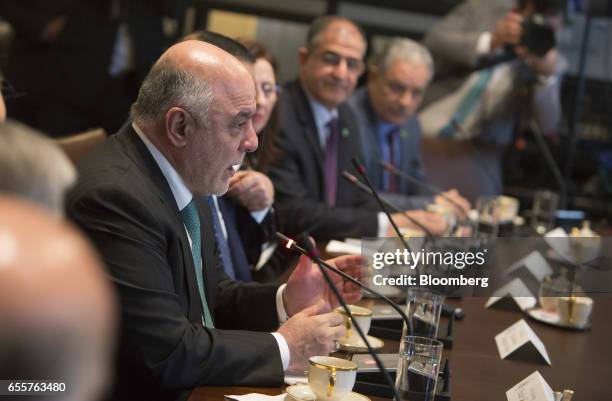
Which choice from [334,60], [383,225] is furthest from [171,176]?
[334,60]

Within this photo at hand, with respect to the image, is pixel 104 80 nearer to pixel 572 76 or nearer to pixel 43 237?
pixel 572 76

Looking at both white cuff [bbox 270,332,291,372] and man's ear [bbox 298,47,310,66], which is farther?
man's ear [bbox 298,47,310,66]

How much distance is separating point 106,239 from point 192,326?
0.72ft

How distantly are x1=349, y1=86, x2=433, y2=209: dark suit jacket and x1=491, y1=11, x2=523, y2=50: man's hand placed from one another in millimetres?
673

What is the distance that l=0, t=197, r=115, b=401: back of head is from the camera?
1.44 feet

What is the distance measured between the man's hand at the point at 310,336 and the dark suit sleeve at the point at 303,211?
5.17ft

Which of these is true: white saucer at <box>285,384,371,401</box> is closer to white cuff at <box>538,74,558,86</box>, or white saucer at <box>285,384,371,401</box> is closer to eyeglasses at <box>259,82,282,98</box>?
eyeglasses at <box>259,82,282,98</box>

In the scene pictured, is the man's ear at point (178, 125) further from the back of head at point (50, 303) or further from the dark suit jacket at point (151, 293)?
the back of head at point (50, 303)

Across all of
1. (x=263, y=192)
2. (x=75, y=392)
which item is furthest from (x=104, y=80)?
(x=75, y=392)

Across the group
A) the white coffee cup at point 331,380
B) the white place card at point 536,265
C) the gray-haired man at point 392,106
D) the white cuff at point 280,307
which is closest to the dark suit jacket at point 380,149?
the gray-haired man at point 392,106

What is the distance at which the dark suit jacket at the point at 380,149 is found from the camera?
405 cm

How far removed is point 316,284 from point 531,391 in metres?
0.51

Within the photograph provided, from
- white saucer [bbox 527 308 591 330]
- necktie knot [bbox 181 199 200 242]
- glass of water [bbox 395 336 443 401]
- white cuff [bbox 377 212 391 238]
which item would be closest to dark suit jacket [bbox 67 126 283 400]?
necktie knot [bbox 181 199 200 242]

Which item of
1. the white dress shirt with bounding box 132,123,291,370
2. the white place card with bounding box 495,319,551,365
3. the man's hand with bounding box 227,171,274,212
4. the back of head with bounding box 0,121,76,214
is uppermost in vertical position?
the back of head with bounding box 0,121,76,214
